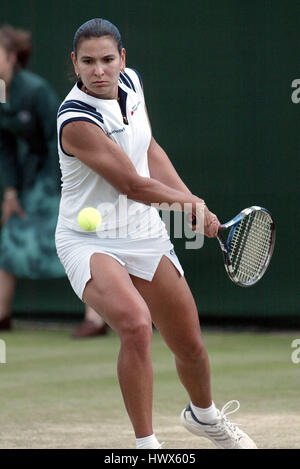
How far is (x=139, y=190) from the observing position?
378cm

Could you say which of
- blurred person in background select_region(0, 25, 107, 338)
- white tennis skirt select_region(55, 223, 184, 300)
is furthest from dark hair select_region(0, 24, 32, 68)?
white tennis skirt select_region(55, 223, 184, 300)

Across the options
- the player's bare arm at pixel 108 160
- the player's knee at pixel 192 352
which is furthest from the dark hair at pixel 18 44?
the player's knee at pixel 192 352

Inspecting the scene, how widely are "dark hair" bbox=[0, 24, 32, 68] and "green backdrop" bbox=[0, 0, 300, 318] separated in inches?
14.3

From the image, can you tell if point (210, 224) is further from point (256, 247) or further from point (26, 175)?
point (26, 175)

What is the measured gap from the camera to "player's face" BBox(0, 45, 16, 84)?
7668 mm

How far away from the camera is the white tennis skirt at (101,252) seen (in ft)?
12.6

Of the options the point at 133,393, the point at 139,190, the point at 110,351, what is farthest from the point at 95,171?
the point at 110,351

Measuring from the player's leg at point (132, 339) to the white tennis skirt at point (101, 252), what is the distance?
0.46 feet

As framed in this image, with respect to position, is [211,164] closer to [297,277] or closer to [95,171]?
[297,277]

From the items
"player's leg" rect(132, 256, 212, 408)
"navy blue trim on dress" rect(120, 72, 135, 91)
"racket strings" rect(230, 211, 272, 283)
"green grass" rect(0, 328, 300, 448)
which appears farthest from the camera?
"green grass" rect(0, 328, 300, 448)

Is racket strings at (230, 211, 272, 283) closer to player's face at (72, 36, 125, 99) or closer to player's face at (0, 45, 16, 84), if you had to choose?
player's face at (72, 36, 125, 99)

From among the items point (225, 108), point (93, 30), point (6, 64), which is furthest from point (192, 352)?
point (6, 64)

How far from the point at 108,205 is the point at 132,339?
539 millimetres

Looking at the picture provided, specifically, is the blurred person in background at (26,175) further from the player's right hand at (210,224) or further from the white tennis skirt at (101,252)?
the player's right hand at (210,224)
